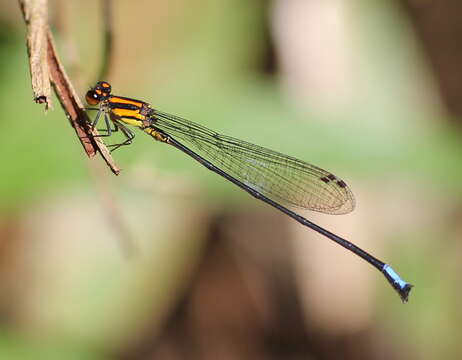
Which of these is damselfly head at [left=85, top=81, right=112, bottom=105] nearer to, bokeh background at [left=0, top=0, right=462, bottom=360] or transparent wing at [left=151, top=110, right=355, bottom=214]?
bokeh background at [left=0, top=0, right=462, bottom=360]

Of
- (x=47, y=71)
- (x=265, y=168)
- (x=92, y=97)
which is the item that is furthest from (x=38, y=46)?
(x=265, y=168)

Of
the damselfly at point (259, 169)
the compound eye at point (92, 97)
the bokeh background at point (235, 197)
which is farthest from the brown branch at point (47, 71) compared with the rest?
the damselfly at point (259, 169)

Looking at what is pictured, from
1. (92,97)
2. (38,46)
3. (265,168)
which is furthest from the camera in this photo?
(265,168)

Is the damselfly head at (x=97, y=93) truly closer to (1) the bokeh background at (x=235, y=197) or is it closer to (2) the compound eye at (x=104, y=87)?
(2) the compound eye at (x=104, y=87)

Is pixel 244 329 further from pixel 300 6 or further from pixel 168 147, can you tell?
pixel 300 6

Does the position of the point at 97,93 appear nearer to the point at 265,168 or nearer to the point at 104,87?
the point at 104,87

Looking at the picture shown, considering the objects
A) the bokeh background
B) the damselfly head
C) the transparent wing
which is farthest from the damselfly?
the damselfly head
